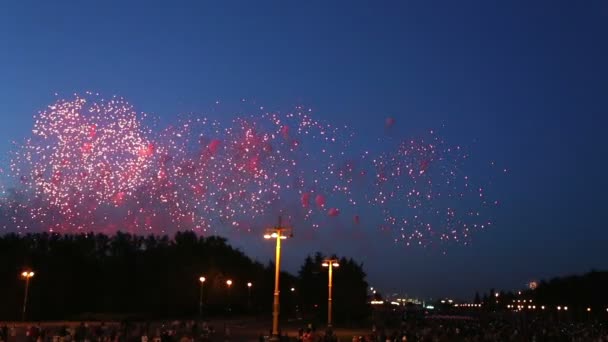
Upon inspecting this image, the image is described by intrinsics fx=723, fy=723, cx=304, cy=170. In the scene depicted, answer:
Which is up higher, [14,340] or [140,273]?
[140,273]

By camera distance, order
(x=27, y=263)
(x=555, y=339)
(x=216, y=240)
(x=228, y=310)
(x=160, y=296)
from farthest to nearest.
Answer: (x=216, y=240) < (x=228, y=310) < (x=160, y=296) < (x=27, y=263) < (x=555, y=339)

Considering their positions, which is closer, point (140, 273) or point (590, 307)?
point (140, 273)

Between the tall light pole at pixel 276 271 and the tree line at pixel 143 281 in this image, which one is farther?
the tree line at pixel 143 281

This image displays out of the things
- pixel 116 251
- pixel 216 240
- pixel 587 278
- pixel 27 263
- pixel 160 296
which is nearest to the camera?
pixel 27 263

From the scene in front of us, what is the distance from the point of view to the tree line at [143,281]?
84.8m

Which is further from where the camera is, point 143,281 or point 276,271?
point 143,281

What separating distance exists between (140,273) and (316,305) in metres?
32.2

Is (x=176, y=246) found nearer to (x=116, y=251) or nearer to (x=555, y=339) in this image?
(x=116, y=251)

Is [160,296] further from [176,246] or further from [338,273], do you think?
[338,273]

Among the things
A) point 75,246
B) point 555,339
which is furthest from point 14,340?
point 75,246

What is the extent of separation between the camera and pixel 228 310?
345 feet

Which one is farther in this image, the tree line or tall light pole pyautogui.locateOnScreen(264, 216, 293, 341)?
the tree line

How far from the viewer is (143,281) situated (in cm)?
9856

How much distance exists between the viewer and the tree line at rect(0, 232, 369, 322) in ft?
278
